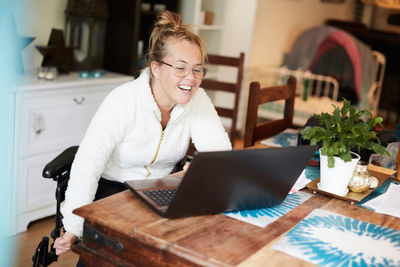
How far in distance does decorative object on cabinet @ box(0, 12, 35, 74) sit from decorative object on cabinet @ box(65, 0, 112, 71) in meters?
0.35

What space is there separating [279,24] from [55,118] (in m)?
3.39

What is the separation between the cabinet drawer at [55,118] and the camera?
8.98 feet

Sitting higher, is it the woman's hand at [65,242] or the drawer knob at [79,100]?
the drawer knob at [79,100]

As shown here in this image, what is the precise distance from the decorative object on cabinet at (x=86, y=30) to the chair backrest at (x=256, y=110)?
1.26 meters

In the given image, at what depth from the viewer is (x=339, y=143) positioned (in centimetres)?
157

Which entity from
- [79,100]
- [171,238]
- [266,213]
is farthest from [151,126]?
[79,100]

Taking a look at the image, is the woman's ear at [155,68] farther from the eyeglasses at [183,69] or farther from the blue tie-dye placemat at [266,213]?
the blue tie-dye placemat at [266,213]

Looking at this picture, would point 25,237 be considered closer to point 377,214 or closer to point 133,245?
point 133,245

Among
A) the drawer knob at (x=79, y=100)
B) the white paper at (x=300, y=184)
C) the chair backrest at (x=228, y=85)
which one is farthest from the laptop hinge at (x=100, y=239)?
the chair backrest at (x=228, y=85)

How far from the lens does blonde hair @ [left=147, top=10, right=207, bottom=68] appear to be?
5.96 ft

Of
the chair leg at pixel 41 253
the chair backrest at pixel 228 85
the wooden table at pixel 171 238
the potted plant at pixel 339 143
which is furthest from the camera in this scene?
the chair backrest at pixel 228 85

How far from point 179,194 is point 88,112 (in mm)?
1942

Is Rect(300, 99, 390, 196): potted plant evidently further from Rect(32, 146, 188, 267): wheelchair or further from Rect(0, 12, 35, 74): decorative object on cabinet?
Rect(0, 12, 35, 74): decorative object on cabinet

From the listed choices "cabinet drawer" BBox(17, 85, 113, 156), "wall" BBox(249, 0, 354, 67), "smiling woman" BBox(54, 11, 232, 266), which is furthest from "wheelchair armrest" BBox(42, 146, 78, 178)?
"wall" BBox(249, 0, 354, 67)
